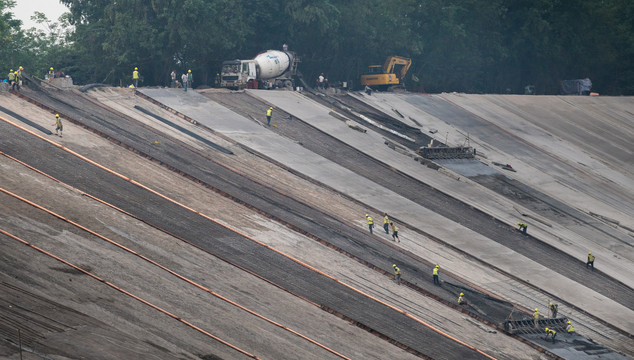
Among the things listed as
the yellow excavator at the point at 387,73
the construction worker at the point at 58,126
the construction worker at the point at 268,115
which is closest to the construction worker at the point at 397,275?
the construction worker at the point at 58,126

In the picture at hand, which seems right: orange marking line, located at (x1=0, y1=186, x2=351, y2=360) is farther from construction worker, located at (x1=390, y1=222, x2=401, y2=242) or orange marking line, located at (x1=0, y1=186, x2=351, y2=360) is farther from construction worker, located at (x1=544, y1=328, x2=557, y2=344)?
construction worker, located at (x1=390, y1=222, x2=401, y2=242)

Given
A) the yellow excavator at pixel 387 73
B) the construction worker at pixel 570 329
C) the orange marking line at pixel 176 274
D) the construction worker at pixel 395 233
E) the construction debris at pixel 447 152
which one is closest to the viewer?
the orange marking line at pixel 176 274

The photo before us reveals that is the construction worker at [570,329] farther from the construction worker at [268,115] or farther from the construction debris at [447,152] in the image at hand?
the construction worker at [268,115]

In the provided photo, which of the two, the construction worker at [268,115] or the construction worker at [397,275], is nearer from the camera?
the construction worker at [397,275]

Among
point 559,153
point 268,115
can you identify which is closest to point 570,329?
point 268,115

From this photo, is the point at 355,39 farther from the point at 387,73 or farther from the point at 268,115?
the point at 268,115

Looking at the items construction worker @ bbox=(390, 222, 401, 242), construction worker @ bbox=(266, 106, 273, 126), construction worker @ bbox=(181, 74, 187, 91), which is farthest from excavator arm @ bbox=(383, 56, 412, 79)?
construction worker @ bbox=(390, 222, 401, 242)

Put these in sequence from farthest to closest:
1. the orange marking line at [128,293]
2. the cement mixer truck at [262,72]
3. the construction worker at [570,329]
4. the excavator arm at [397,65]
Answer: the excavator arm at [397,65]
the cement mixer truck at [262,72]
the construction worker at [570,329]
the orange marking line at [128,293]
